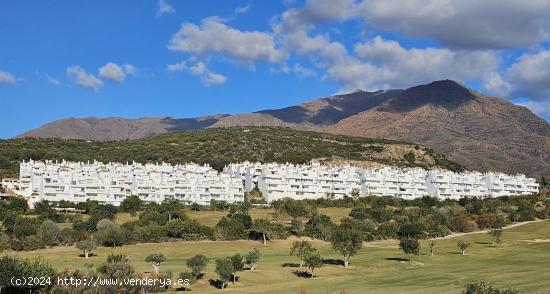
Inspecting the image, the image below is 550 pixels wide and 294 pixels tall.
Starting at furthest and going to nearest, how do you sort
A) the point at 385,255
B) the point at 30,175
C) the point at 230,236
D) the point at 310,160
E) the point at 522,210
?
the point at 310,160 < the point at 30,175 < the point at 522,210 < the point at 230,236 < the point at 385,255

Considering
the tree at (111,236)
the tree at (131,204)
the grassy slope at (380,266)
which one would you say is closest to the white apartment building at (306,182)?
the tree at (131,204)

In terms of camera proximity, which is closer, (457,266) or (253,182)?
(457,266)

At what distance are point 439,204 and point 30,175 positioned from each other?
90.3 m

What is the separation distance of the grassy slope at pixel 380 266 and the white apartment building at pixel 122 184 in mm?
47679

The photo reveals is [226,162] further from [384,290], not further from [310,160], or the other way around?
[384,290]

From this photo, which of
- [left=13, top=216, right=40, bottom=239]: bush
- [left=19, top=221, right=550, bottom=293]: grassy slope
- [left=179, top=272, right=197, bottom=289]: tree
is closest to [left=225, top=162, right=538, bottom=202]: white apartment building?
[left=19, top=221, right=550, bottom=293]: grassy slope

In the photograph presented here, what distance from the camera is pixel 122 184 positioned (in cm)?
12812

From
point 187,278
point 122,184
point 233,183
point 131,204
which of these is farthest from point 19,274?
point 233,183

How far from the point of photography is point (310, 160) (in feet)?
644

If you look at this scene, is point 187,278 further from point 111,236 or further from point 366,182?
point 366,182

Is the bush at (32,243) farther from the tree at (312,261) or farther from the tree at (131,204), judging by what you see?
the tree at (131,204)

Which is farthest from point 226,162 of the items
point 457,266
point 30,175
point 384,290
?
point 384,290

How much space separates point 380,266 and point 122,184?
251 ft

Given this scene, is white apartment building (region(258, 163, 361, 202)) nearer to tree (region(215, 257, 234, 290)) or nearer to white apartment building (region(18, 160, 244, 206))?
white apartment building (region(18, 160, 244, 206))
